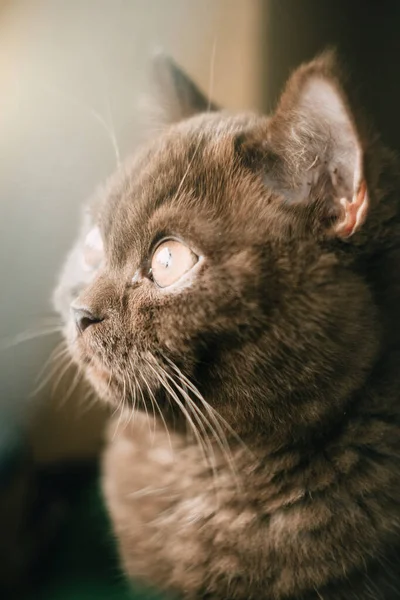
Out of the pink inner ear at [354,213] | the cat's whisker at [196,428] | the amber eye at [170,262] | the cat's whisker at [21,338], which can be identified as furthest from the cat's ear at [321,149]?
the cat's whisker at [21,338]

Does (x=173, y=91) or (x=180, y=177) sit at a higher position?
(x=173, y=91)

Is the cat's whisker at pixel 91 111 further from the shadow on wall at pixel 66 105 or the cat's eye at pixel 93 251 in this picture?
the cat's eye at pixel 93 251

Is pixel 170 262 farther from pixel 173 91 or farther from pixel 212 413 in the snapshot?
pixel 173 91

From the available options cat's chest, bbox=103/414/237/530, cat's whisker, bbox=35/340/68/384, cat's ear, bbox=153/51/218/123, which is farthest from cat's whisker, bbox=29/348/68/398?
cat's ear, bbox=153/51/218/123

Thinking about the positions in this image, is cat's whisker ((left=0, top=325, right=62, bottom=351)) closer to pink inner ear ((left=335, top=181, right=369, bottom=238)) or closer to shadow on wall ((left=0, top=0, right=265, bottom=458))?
shadow on wall ((left=0, top=0, right=265, bottom=458))

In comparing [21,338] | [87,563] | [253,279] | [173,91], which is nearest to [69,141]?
[173,91]

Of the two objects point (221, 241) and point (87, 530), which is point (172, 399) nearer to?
point (221, 241)
